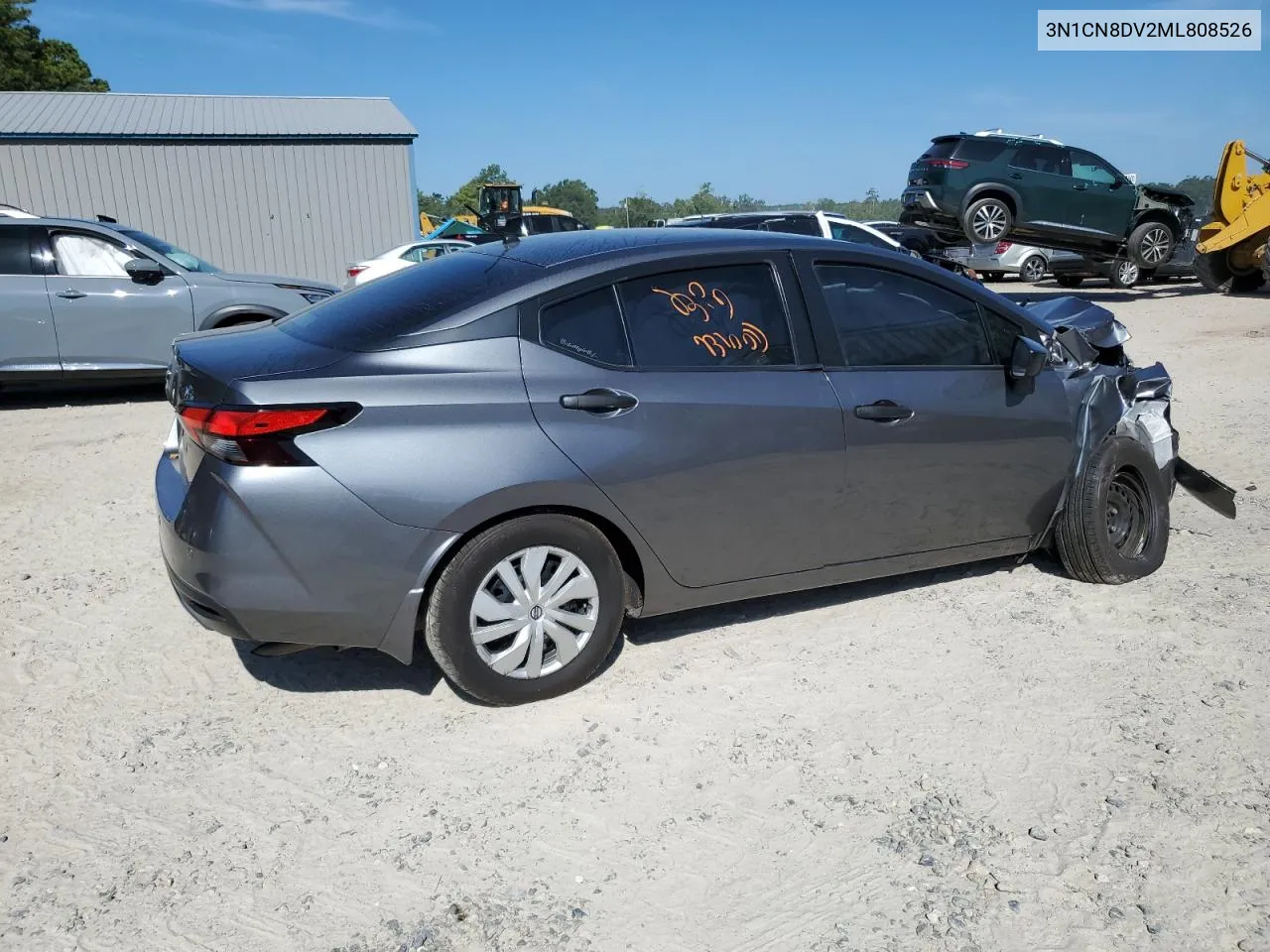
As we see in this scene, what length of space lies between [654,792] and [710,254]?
2020 millimetres

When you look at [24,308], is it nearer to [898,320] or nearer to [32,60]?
[898,320]

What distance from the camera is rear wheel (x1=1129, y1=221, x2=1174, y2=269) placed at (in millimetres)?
18436

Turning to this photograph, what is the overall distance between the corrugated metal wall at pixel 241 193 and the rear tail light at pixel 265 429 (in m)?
20.0

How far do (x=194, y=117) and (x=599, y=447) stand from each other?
22710 mm

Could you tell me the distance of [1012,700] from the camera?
12.6ft

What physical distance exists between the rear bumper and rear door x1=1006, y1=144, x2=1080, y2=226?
15.9 m

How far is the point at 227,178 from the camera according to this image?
21.6 meters

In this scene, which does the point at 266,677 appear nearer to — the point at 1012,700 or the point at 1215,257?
the point at 1012,700

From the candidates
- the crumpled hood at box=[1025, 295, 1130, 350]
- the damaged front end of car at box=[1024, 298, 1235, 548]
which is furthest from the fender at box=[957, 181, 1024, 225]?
the damaged front end of car at box=[1024, 298, 1235, 548]

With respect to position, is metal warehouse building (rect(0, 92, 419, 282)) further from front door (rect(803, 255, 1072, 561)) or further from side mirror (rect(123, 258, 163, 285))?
front door (rect(803, 255, 1072, 561))

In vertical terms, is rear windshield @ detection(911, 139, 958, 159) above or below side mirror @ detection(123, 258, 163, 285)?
above

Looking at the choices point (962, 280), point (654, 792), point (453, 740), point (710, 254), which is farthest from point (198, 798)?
point (962, 280)

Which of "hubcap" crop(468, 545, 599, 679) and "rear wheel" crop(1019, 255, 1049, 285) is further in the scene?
"rear wheel" crop(1019, 255, 1049, 285)

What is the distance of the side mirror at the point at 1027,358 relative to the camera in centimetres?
446
